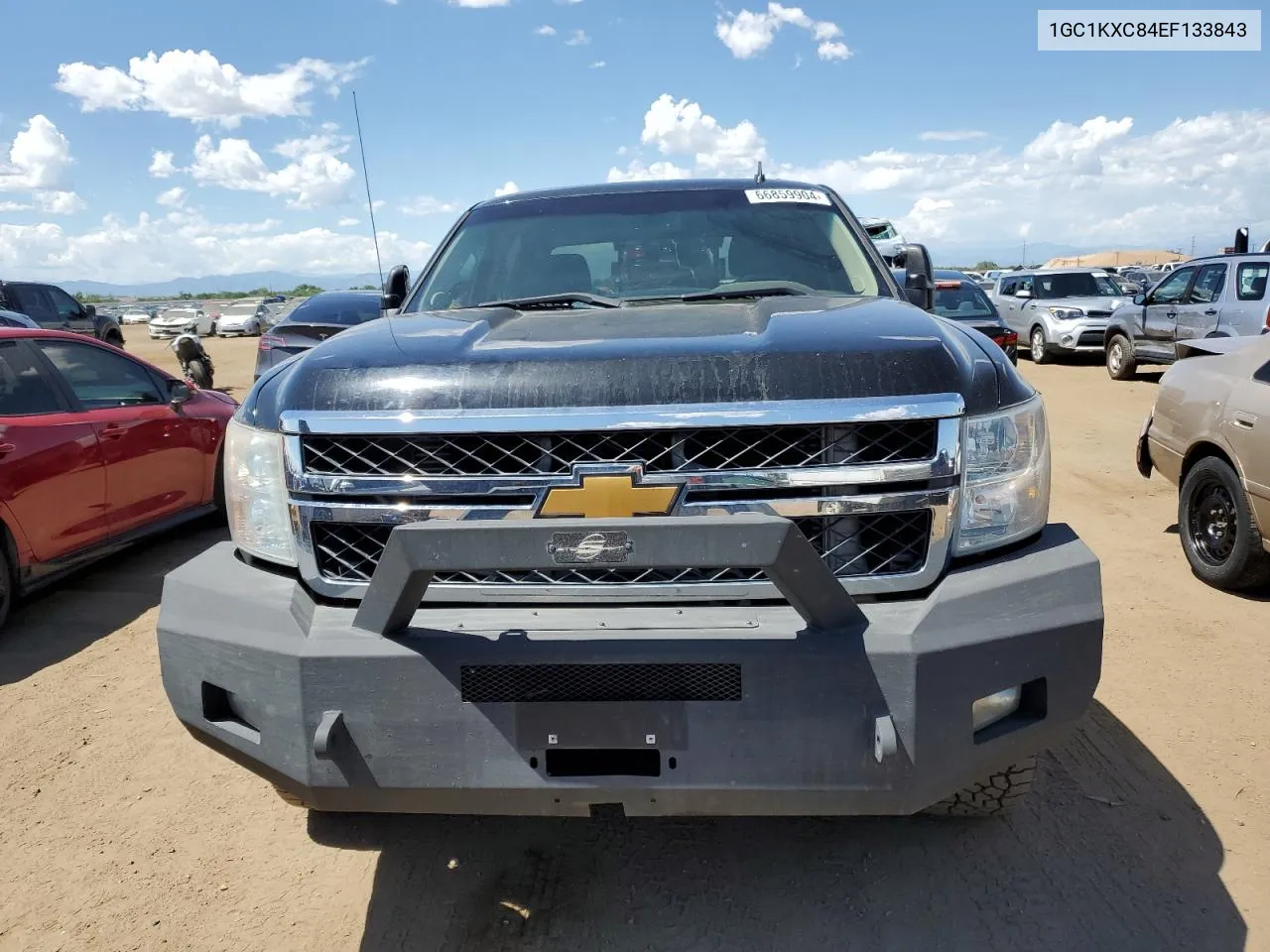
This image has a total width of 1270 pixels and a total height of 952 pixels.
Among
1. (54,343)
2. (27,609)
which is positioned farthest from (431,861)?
(54,343)

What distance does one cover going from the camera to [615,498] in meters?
2.08

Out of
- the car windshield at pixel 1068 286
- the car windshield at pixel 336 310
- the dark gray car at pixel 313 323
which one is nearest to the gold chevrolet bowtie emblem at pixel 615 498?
the dark gray car at pixel 313 323

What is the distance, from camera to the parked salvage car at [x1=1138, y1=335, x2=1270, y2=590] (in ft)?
15.9

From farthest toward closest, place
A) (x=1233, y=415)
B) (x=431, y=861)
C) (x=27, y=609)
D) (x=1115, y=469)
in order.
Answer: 1. (x=1115, y=469)
2. (x=27, y=609)
3. (x=1233, y=415)
4. (x=431, y=861)

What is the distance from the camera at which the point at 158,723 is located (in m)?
3.98

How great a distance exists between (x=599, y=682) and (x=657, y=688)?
127 millimetres

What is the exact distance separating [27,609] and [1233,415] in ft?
22.4

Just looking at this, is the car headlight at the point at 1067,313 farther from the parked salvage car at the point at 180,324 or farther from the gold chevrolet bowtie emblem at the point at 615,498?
the parked salvage car at the point at 180,324

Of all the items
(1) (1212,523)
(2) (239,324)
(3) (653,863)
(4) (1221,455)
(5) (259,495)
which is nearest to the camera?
(5) (259,495)

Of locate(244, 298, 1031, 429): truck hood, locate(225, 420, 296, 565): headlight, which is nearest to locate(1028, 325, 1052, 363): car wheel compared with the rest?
locate(244, 298, 1031, 429): truck hood

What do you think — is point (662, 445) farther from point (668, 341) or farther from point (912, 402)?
point (912, 402)

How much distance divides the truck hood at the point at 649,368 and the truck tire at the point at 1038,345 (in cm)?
1660

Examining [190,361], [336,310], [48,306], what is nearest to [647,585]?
[190,361]

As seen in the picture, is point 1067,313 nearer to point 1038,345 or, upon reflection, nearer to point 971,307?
point 1038,345
